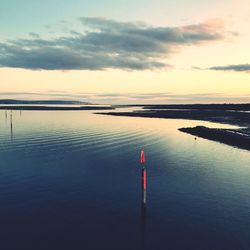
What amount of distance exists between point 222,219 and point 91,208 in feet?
30.7

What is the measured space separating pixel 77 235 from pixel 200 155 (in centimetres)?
3232

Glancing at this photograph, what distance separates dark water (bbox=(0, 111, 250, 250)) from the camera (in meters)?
19.3

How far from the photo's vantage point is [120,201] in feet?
86.6

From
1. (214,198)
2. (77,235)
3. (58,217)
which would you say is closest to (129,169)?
(214,198)

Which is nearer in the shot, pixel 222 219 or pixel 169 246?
pixel 169 246

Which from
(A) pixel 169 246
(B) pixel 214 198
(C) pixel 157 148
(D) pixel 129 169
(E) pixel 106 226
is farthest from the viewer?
(C) pixel 157 148

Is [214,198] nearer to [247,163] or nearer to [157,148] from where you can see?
[247,163]

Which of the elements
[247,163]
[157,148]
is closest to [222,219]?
[247,163]

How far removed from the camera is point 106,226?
21.2 meters

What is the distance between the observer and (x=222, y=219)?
22406 mm

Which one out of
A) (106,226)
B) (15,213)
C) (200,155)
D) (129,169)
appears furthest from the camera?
(200,155)

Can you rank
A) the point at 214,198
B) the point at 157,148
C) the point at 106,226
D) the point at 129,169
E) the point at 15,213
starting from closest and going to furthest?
the point at 106,226 → the point at 15,213 → the point at 214,198 → the point at 129,169 → the point at 157,148

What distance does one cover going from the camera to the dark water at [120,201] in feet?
63.5

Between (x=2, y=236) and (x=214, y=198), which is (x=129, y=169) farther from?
(x=2, y=236)
